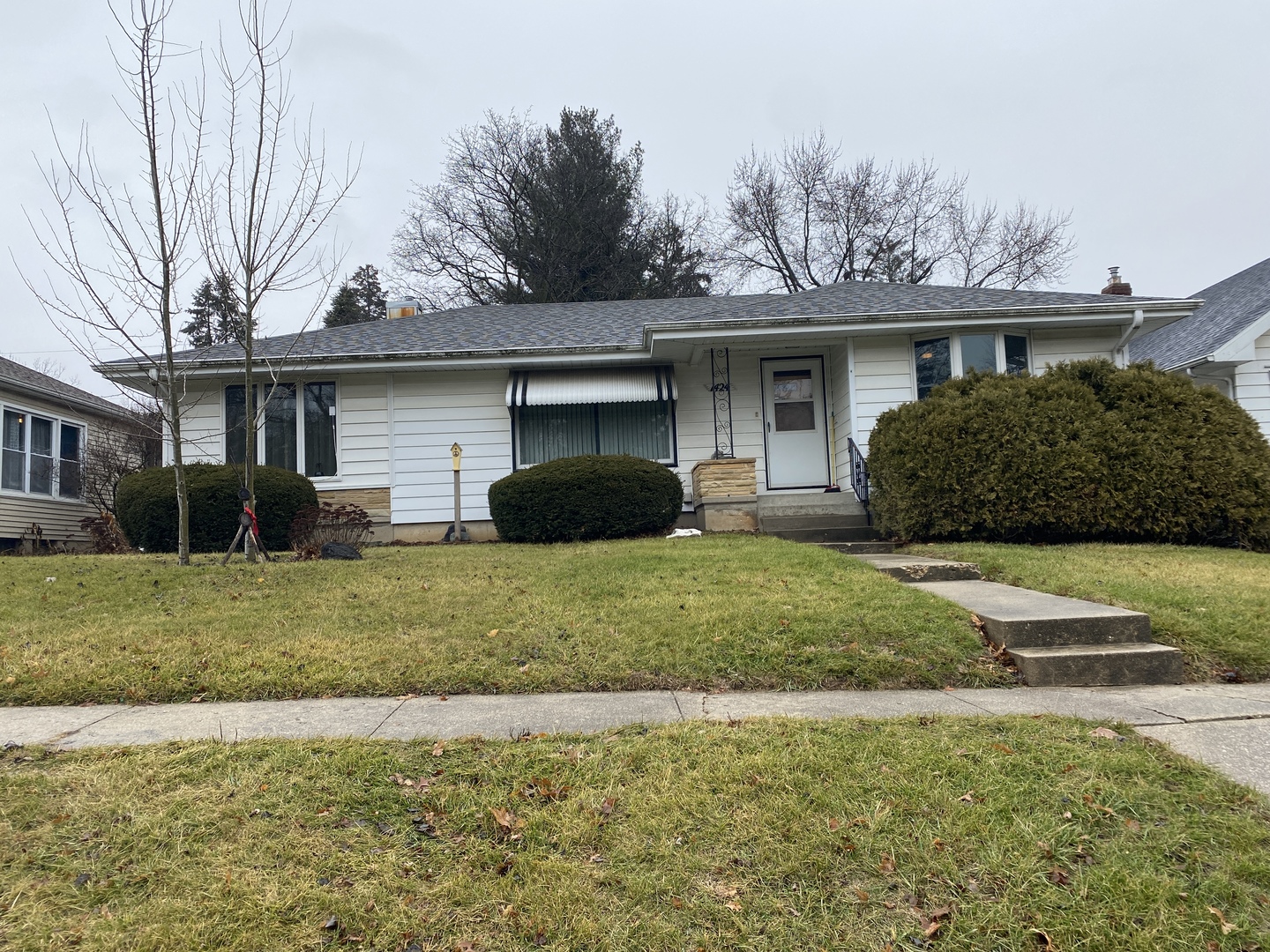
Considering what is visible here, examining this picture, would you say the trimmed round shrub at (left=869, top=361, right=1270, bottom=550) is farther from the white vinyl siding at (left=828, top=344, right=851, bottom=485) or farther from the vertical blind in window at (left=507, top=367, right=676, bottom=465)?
the vertical blind in window at (left=507, top=367, right=676, bottom=465)

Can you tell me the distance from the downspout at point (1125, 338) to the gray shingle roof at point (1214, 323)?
138cm

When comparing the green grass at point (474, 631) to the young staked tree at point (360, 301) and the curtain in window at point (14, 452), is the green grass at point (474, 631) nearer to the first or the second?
the curtain in window at point (14, 452)

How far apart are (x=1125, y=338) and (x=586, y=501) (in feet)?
28.8

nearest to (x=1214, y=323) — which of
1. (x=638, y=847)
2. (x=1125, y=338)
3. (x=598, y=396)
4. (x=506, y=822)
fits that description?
(x=1125, y=338)

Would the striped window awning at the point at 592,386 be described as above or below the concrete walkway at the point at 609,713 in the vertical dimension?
above

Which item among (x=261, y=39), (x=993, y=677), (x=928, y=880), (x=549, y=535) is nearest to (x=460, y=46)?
(x=261, y=39)

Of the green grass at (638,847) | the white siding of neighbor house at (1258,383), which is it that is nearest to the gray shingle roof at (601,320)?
the white siding of neighbor house at (1258,383)

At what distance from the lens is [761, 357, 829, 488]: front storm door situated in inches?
476

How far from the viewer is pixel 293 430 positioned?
11.9m

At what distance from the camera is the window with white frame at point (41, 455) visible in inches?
563

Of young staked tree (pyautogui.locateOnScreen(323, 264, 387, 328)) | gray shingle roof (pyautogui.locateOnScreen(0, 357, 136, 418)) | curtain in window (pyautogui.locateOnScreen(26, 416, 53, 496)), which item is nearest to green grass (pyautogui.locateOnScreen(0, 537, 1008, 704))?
gray shingle roof (pyautogui.locateOnScreen(0, 357, 136, 418))

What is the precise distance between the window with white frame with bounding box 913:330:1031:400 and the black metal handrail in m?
1.35

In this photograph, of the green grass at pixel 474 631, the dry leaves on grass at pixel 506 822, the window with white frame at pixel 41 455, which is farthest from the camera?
the window with white frame at pixel 41 455

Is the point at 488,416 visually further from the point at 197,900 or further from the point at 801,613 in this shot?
the point at 197,900
